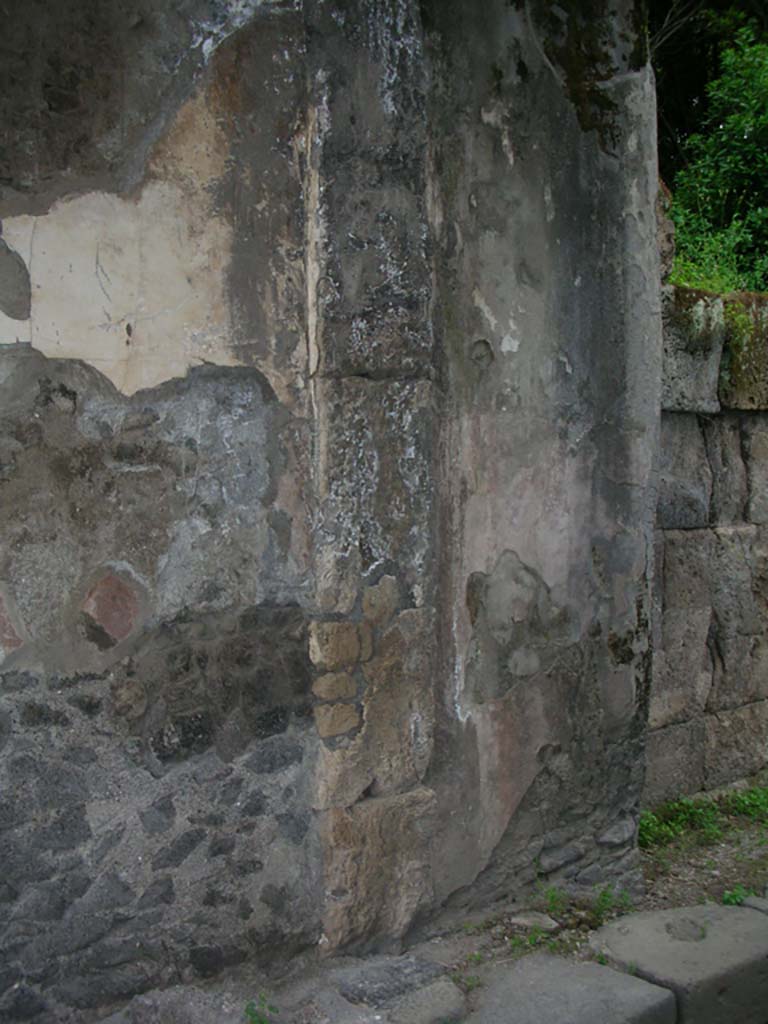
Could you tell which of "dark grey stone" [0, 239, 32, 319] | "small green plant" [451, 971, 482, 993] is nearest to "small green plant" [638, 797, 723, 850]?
"small green plant" [451, 971, 482, 993]

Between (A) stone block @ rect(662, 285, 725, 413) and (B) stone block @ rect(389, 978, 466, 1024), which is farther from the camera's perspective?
(A) stone block @ rect(662, 285, 725, 413)

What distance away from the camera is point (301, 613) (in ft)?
10.0

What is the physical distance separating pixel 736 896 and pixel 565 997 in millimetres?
1027

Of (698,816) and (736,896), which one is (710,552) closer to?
(698,816)

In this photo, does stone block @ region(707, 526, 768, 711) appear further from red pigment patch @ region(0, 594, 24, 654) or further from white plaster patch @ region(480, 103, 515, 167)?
red pigment patch @ region(0, 594, 24, 654)

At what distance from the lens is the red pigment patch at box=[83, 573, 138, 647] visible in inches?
108

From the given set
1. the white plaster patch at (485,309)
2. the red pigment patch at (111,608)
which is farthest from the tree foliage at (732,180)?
→ the red pigment patch at (111,608)

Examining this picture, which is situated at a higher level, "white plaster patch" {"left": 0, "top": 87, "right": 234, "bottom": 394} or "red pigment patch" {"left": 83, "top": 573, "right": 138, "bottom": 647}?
"white plaster patch" {"left": 0, "top": 87, "right": 234, "bottom": 394}

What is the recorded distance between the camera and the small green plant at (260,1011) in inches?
112

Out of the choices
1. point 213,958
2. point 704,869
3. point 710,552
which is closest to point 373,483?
point 213,958

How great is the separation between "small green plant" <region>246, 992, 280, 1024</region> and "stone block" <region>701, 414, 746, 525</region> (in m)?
2.98

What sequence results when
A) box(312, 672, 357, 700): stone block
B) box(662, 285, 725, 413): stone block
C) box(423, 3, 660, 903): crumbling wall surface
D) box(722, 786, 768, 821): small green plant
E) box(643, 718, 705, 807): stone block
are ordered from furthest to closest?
box(722, 786, 768, 821): small green plant → box(643, 718, 705, 807): stone block → box(662, 285, 725, 413): stone block → box(423, 3, 660, 903): crumbling wall surface → box(312, 672, 357, 700): stone block

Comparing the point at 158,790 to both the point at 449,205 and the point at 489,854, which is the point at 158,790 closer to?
the point at 489,854

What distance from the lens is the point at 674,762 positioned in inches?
184
